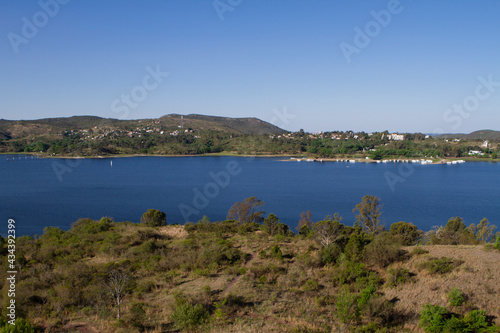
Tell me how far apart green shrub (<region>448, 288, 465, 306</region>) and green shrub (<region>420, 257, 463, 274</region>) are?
141 cm

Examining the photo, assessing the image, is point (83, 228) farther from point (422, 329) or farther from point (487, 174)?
point (487, 174)

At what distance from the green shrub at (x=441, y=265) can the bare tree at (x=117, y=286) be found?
8.56 meters

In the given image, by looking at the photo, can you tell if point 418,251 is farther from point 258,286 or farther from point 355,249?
point 258,286

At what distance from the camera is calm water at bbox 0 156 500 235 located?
34750 millimetres

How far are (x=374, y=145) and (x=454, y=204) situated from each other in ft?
287

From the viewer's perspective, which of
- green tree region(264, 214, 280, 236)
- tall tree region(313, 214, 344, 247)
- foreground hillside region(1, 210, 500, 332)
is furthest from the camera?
green tree region(264, 214, 280, 236)

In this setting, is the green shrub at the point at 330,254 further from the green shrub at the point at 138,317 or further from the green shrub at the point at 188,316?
the green shrub at the point at 138,317

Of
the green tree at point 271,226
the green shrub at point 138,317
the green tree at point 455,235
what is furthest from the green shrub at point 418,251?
the green shrub at point 138,317

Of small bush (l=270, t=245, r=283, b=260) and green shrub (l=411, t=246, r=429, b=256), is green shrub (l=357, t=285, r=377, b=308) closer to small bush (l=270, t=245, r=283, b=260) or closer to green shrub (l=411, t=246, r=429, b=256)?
green shrub (l=411, t=246, r=429, b=256)

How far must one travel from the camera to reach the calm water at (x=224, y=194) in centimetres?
3475

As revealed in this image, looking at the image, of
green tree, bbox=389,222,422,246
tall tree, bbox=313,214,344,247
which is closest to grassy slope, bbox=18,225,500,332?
tall tree, bbox=313,214,344,247

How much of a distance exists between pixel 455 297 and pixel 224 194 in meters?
40.3

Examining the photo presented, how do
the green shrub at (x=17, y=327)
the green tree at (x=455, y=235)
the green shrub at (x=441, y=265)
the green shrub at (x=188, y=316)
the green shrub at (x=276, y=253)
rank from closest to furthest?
1. the green shrub at (x=17, y=327)
2. the green shrub at (x=188, y=316)
3. the green shrub at (x=441, y=265)
4. the green shrub at (x=276, y=253)
5. the green tree at (x=455, y=235)

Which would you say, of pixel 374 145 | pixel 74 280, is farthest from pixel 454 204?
pixel 374 145
